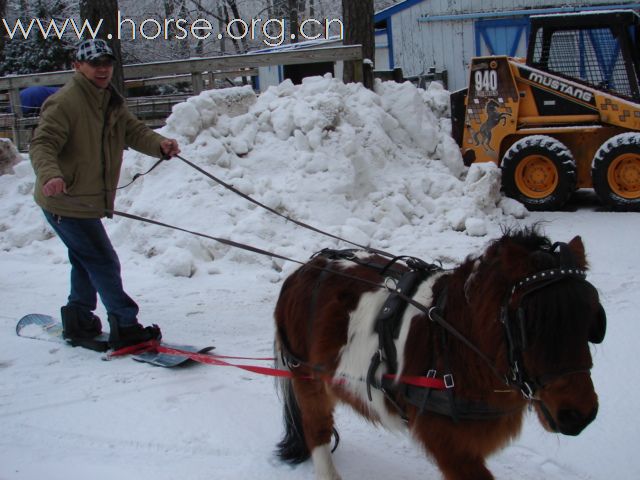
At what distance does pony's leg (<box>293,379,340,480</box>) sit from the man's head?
259cm

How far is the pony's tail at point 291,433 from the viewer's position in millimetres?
3391

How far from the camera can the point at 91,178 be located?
15.0 ft

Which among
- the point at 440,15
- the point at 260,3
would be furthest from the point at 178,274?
the point at 260,3

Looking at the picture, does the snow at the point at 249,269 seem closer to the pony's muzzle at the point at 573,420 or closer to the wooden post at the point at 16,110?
the pony's muzzle at the point at 573,420

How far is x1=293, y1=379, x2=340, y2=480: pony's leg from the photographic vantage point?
3199 mm

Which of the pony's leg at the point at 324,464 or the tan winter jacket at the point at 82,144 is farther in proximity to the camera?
the tan winter jacket at the point at 82,144

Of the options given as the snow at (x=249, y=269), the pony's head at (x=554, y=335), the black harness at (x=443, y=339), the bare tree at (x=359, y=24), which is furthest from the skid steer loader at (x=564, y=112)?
the pony's head at (x=554, y=335)

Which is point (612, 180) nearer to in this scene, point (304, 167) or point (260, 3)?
point (304, 167)

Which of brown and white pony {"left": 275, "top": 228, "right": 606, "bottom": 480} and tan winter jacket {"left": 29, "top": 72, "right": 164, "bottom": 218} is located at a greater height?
tan winter jacket {"left": 29, "top": 72, "right": 164, "bottom": 218}

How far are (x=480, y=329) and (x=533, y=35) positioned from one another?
26.9 ft

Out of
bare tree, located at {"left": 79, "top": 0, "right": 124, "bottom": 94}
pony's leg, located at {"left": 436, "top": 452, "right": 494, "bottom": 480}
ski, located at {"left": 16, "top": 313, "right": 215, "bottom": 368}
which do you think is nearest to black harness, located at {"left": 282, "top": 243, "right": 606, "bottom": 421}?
pony's leg, located at {"left": 436, "top": 452, "right": 494, "bottom": 480}

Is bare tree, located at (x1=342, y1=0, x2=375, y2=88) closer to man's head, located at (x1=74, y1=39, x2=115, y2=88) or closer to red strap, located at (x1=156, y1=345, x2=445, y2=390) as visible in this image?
man's head, located at (x1=74, y1=39, x2=115, y2=88)

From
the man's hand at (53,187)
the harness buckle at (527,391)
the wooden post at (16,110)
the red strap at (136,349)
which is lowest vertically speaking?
the red strap at (136,349)

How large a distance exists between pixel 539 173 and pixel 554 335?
7.67 m
